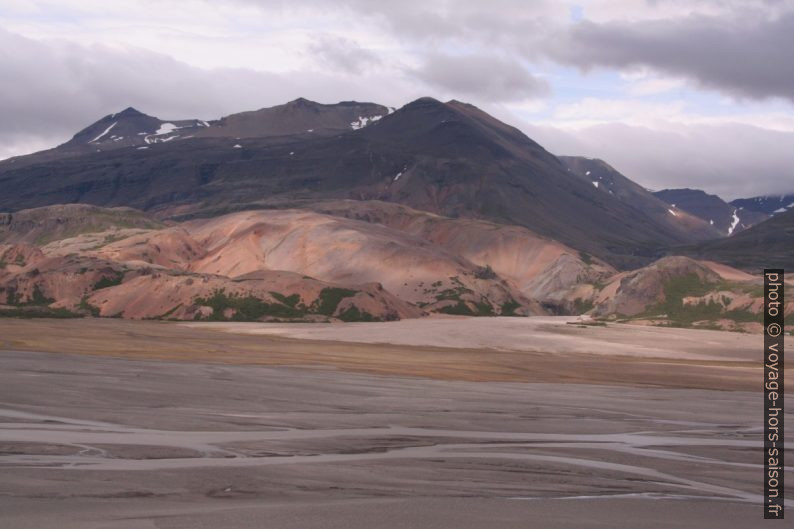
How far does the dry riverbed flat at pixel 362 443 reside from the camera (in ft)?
68.5

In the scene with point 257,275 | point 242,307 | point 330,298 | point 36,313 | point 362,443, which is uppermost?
point 257,275

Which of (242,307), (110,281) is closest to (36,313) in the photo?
(110,281)

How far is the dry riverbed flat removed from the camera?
68.5 ft

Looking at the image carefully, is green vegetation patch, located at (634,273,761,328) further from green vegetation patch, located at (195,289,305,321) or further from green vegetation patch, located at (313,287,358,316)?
green vegetation patch, located at (195,289,305,321)

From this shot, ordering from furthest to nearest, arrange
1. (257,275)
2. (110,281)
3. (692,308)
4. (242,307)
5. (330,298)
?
(257,275), (110,281), (330,298), (242,307), (692,308)

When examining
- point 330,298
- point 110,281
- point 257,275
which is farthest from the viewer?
point 257,275

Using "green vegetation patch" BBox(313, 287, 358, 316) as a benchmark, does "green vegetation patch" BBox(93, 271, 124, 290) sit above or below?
above

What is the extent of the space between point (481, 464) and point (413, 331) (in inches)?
2985

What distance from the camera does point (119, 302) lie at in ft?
412

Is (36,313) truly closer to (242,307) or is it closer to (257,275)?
(242,307)

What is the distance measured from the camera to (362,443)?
29875mm

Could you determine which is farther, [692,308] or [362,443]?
[692,308]

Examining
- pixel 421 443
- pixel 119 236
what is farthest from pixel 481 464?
pixel 119 236

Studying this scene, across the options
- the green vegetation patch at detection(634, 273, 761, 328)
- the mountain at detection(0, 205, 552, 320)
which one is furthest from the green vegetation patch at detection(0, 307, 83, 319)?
the green vegetation patch at detection(634, 273, 761, 328)
